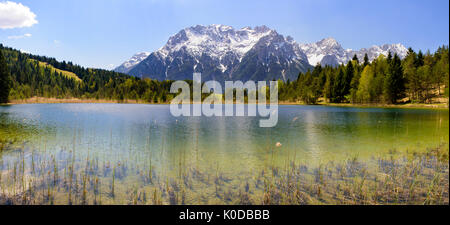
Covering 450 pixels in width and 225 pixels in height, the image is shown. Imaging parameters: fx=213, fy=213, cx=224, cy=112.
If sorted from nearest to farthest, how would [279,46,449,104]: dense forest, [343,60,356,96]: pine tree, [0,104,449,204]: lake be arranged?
[0,104,449,204]: lake
[279,46,449,104]: dense forest
[343,60,356,96]: pine tree

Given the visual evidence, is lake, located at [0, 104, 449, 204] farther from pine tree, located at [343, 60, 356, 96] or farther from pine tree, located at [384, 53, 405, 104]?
pine tree, located at [343, 60, 356, 96]

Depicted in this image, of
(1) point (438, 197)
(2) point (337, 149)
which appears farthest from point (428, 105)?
(1) point (438, 197)

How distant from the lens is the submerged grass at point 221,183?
9016 millimetres

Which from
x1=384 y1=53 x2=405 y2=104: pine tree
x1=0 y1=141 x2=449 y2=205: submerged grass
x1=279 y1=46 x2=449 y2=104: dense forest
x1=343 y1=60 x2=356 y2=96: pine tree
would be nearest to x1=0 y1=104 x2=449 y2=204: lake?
x1=0 y1=141 x2=449 y2=205: submerged grass

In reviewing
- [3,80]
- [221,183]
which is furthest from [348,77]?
[3,80]

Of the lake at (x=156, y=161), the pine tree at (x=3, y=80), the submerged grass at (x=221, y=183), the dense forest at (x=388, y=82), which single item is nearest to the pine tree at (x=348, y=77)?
the dense forest at (x=388, y=82)

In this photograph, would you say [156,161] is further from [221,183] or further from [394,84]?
[394,84]

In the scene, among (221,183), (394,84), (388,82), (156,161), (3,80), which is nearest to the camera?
(221,183)

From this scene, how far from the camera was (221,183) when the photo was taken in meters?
11.0

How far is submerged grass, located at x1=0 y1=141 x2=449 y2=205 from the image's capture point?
902 cm

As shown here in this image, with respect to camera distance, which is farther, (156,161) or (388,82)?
(388,82)

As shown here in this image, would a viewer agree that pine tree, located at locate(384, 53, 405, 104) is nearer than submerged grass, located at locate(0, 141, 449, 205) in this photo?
No
